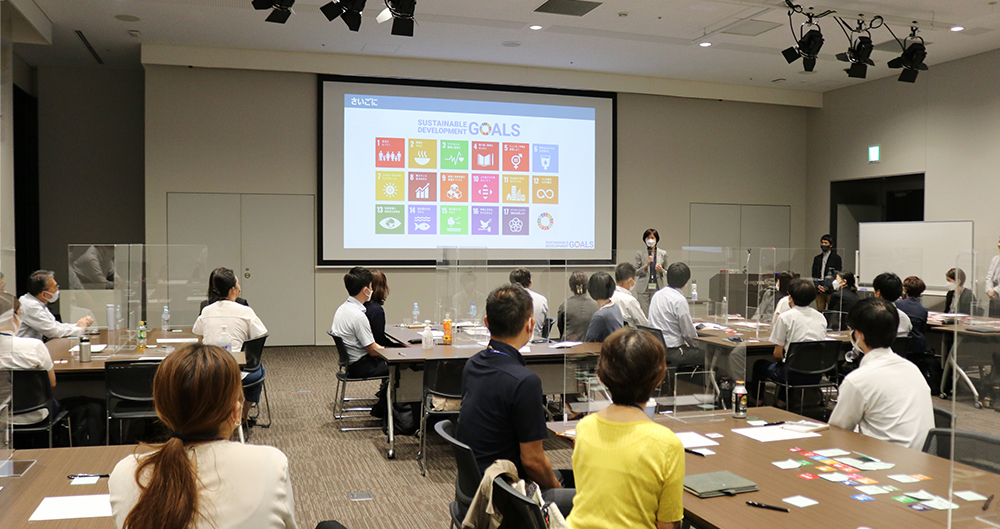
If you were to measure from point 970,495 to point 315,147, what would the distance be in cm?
920

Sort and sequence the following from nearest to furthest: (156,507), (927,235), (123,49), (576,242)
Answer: (156,507)
(123,49)
(927,235)
(576,242)

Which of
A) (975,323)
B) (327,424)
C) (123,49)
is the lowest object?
(327,424)

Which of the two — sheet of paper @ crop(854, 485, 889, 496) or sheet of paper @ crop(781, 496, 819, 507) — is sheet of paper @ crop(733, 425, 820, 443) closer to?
sheet of paper @ crop(854, 485, 889, 496)

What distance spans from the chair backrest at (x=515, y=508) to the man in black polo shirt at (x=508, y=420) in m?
0.31

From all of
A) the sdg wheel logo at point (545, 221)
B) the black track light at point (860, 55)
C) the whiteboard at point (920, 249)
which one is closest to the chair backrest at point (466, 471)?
the black track light at point (860, 55)

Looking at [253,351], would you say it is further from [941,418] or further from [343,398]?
[941,418]

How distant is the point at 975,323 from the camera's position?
1.50 metres

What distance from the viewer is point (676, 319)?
12.8 ft

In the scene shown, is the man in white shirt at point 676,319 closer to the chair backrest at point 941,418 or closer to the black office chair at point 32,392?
the chair backrest at point 941,418

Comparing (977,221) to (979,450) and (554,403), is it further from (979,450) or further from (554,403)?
(979,450)

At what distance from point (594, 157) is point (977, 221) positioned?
5.32 metres

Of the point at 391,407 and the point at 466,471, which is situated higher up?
the point at 466,471

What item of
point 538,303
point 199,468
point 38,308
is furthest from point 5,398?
point 538,303

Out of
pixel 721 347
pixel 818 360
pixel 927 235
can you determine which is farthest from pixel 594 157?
pixel 721 347
